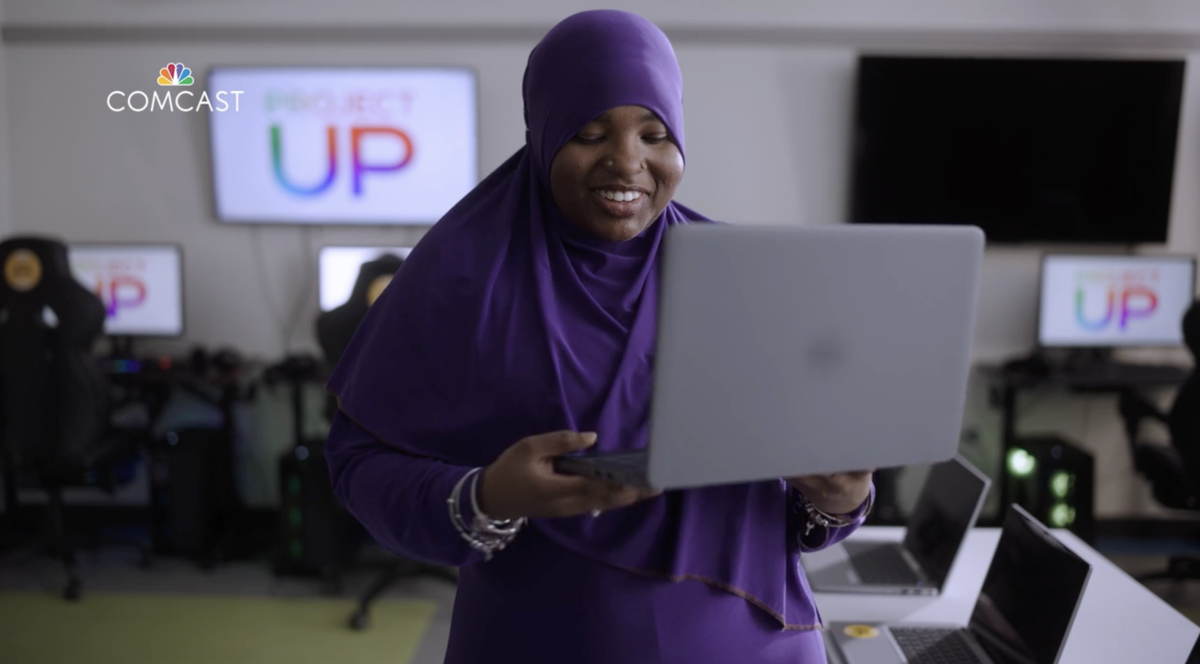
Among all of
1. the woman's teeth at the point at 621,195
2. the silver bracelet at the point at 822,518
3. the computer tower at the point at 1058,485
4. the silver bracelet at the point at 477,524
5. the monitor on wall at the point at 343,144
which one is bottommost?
the computer tower at the point at 1058,485

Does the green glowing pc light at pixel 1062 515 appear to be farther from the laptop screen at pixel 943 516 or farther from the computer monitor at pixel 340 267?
the computer monitor at pixel 340 267

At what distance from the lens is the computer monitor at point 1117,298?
366 centimetres

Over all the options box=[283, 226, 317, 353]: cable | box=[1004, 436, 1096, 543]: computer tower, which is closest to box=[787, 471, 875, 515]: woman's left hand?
box=[1004, 436, 1096, 543]: computer tower

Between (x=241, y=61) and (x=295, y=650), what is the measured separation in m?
2.56

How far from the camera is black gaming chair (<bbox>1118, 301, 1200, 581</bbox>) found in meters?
2.98

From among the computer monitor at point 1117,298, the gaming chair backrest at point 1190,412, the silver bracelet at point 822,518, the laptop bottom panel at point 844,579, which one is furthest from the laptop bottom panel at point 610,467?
the computer monitor at point 1117,298

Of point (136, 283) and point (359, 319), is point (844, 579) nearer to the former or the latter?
point (359, 319)

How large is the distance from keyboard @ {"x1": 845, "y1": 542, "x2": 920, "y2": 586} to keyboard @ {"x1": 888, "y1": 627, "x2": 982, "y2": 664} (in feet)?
0.64

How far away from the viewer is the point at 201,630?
2.99 metres

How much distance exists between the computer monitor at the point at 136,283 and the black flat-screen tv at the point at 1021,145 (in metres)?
3.01

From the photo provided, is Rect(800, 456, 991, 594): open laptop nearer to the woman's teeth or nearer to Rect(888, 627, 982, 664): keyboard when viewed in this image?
Rect(888, 627, 982, 664): keyboard

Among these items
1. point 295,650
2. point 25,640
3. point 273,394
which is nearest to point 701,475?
point 295,650

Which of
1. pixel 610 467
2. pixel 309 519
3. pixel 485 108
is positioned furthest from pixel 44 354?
pixel 610 467

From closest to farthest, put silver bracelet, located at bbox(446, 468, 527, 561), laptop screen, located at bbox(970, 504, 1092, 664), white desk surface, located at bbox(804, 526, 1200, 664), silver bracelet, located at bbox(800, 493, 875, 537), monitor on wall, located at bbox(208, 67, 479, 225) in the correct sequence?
silver bracelet, located at bbox(446, 468, 527, 561)
silver bracelet, located at bbox(800, 493, 875, 537)
laptop screen, located at bbox(970, 504, 1092, 664)
white desk surface, located at bbox(804, 526, 1200, 664)
monitor on wall, located at bbox(208, 67, 479, 225)
